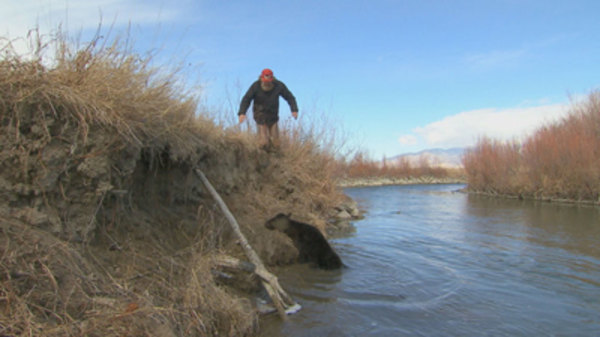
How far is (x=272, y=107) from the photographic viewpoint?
8.46 meters

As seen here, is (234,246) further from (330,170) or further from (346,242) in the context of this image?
(330,170)

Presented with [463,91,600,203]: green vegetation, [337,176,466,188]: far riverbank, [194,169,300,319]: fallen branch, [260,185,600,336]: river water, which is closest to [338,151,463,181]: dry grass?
[337,176,466,188]: far riverbank

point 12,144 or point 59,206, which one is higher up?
point 12,144

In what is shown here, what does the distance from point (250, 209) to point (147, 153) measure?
2429 millimetres

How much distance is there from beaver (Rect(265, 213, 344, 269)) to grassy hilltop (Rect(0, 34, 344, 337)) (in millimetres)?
1050

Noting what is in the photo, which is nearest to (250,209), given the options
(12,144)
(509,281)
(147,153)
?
(147,153)

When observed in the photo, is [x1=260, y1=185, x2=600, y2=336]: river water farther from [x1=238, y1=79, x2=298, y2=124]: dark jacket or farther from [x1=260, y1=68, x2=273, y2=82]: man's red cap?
[x1=260, y1=68, x2=273, y2=82]: man's red cap

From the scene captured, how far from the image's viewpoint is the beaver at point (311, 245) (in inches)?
245

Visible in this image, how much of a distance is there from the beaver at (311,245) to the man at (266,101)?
272 centimetres

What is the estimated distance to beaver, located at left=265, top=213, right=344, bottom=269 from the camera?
6227 millimetres

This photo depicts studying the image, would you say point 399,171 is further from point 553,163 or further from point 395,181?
point 553,163

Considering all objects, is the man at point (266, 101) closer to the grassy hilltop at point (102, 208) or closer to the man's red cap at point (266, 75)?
the man's red cap at point (266, 75)

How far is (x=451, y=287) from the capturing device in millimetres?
5934

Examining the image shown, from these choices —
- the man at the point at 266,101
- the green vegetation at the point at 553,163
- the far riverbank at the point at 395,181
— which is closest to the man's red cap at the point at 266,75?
the man at the point at 266,101
